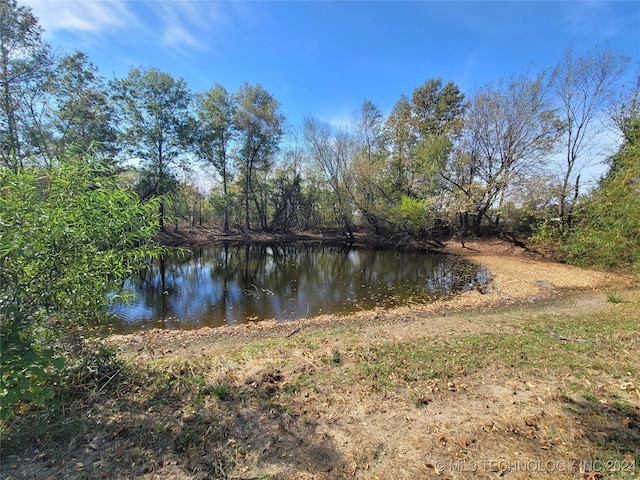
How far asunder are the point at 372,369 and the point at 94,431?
→ 10.4 ft

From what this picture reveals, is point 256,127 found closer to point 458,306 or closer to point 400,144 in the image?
point 400,144

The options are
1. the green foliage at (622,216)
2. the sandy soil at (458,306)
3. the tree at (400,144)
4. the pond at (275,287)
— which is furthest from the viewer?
the tree at (400,144)

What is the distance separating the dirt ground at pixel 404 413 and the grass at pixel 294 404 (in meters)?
0.02

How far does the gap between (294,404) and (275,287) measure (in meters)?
9.22

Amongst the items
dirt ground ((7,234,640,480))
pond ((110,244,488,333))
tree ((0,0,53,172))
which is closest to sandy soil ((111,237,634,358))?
dirt ground ((7,234,640,480))

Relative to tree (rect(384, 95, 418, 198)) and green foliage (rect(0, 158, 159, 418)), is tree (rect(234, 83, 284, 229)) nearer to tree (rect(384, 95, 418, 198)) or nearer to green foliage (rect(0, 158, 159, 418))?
tree (rect(384, 95, 418, 198))

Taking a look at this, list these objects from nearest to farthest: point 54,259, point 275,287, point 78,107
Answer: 1. point 54,259
2. point 275,287
3. point 78,107

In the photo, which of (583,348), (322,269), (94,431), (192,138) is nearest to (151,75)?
(192,138)

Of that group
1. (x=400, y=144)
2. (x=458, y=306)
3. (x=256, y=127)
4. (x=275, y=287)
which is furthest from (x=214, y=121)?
(x=458, y=306)

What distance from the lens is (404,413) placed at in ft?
9.89

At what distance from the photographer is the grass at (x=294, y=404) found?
2271 mm

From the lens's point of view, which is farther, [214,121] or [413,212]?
[214,121]

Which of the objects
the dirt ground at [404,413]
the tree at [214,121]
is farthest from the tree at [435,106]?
the dirt ground at [404,413]

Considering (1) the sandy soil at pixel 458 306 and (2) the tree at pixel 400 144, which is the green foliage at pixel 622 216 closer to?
(1) the sandy soil at pixel 458 306
